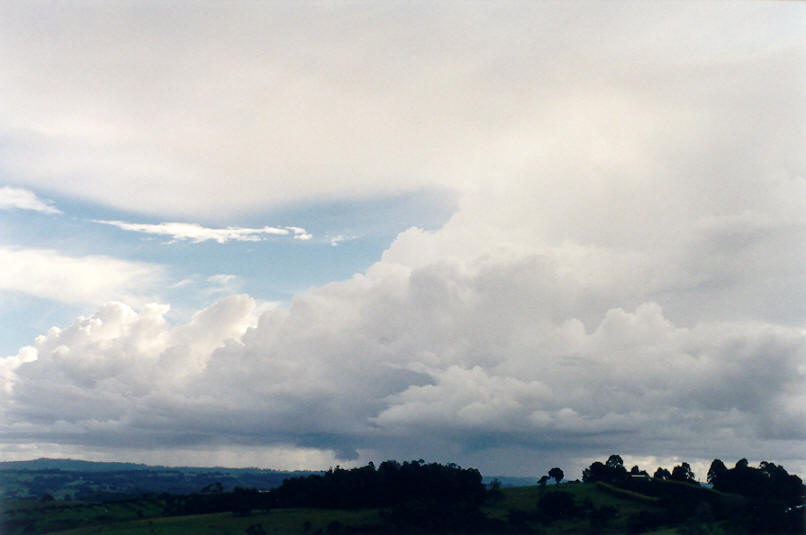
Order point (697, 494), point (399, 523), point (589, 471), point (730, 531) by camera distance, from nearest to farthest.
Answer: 1. point (730, 531)
2. point (399, 523)
3. point (697, 494)
4. point (589, 471)

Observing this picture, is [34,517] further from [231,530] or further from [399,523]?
[399,523]

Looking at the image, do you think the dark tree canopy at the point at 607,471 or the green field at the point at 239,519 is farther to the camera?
the dark tree canopy at the point at 607,471

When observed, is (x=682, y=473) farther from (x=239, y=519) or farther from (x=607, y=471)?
(x=239, y=519)

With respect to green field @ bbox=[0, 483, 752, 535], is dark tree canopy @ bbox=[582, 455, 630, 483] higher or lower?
higher

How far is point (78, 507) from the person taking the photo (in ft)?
453

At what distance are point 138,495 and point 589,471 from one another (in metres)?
120

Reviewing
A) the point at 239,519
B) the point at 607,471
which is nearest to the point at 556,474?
the point at 607,471

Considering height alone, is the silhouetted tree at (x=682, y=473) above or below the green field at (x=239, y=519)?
above

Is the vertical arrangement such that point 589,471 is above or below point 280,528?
above

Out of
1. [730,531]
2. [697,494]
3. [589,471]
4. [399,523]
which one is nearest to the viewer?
[730,531]

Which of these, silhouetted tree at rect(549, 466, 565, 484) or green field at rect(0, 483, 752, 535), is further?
silhouetted tree at rect(549, 466, 565, 484)

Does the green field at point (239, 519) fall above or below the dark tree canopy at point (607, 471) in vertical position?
below

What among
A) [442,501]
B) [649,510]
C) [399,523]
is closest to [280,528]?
[399,523]

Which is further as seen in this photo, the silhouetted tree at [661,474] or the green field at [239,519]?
the silhouetted tree at [661,474]
